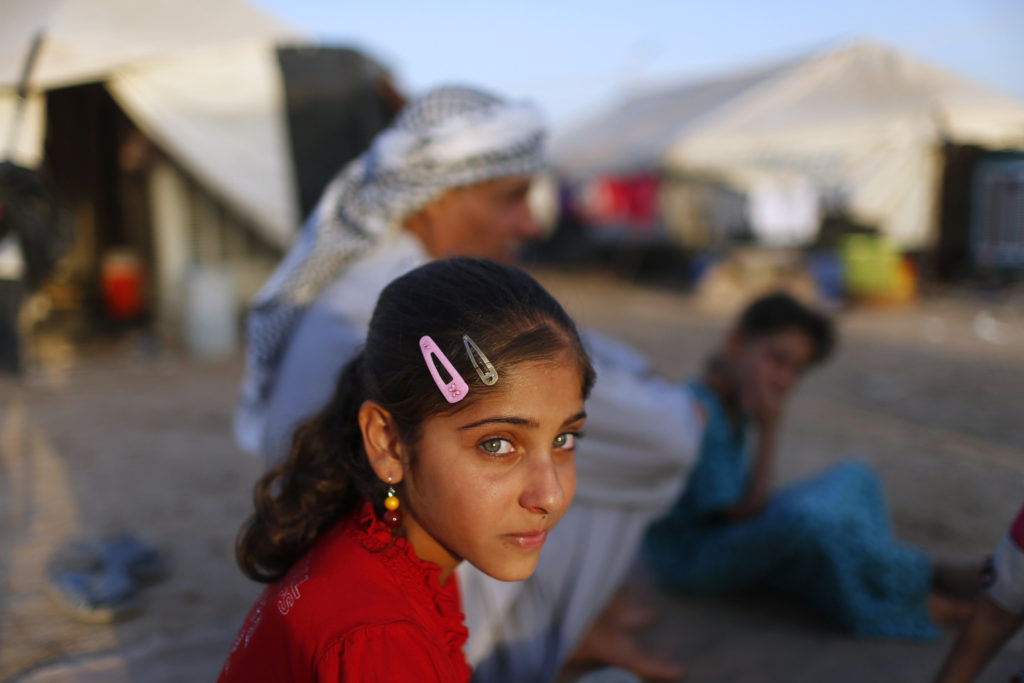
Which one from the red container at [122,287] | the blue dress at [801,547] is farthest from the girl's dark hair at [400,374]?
the red container at [122,287]

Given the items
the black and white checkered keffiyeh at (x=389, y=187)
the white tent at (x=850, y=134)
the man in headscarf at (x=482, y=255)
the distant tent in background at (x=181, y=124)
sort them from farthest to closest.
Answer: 1. the white tent at (x=850, y=134)
2. the distant tent in background at (x=181, y=124)
3. the black and white checkered keffiyeh at (x=389, y=187)
4. the man in headscarf at (x=482, y=255)

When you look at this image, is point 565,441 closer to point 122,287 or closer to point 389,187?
point 389,187

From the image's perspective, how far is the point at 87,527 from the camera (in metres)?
3.51

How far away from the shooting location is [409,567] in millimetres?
1287

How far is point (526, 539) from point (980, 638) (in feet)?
3.24

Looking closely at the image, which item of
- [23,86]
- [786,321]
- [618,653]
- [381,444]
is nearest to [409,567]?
[381,444]

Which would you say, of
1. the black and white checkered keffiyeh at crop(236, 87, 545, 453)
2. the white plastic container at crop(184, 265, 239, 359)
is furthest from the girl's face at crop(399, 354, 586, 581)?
the white plastic container at crop(184, 265, 239, 359)

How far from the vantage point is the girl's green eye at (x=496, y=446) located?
1.25 metres

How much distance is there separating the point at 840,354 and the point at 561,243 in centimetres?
1050

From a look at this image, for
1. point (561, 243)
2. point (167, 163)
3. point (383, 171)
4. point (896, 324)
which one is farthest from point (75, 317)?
point (561, 243)

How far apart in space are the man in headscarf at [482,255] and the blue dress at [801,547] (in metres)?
0.40

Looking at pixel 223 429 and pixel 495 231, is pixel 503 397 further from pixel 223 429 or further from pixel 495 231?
pixel 223 429

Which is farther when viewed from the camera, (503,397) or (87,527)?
(87,527)

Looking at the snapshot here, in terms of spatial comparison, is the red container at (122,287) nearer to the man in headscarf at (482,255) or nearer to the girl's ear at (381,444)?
the man in headscarf at (482,255)
